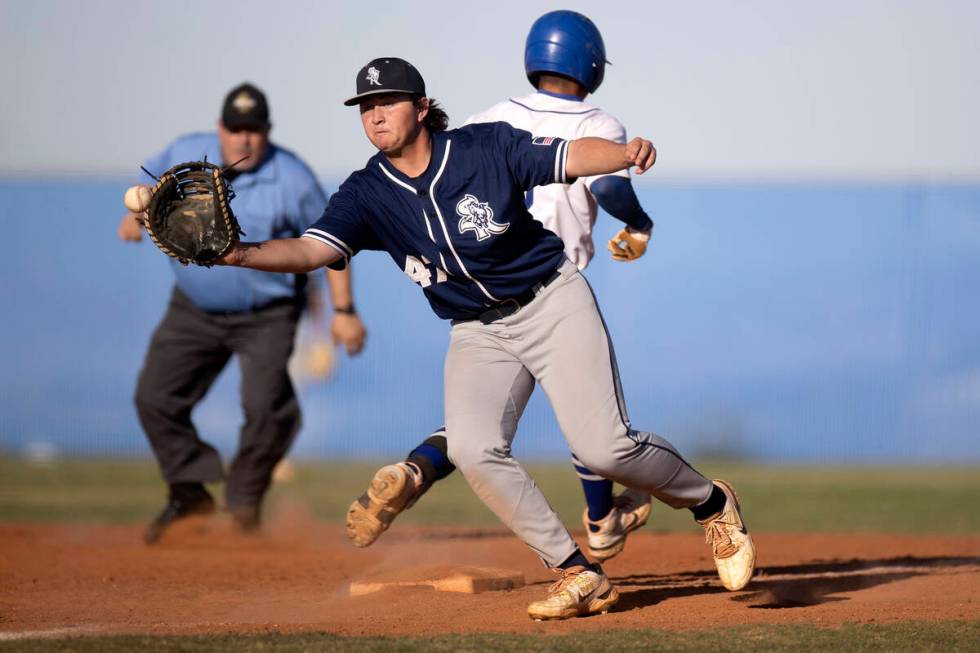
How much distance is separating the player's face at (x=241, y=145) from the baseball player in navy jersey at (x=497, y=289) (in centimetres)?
252

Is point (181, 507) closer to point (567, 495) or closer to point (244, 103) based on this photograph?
point (244, 103)

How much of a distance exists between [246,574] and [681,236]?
11440mm

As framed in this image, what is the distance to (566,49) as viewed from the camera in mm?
5098

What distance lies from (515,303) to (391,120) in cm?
73

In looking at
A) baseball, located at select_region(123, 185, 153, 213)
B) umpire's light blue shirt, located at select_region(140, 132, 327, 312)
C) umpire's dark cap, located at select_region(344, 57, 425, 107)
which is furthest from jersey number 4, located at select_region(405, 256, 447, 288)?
umpire's light blue shirt, located at select_region(140, 132, 327, 312)

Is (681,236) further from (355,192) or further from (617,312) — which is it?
(355,192)

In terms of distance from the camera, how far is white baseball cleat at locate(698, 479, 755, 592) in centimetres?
445

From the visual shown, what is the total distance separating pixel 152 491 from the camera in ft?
41.2

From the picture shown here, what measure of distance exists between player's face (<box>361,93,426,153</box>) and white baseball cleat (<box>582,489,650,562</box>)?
1.68 metres

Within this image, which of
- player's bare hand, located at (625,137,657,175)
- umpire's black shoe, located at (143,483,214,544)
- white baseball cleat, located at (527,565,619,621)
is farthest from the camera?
umpire's black shoe, located at (143,483,214,544)

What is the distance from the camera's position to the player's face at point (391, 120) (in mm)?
4228

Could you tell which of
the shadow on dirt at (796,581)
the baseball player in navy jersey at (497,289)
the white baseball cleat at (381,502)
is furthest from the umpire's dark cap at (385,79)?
the shadow on dirt at (796,581)

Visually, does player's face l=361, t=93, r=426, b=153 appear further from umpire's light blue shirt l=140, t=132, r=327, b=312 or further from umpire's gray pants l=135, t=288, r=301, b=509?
umpire's gray pants l=135, t=288, r=301, b=509

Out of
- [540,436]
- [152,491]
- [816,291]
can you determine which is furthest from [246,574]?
[816,291]
